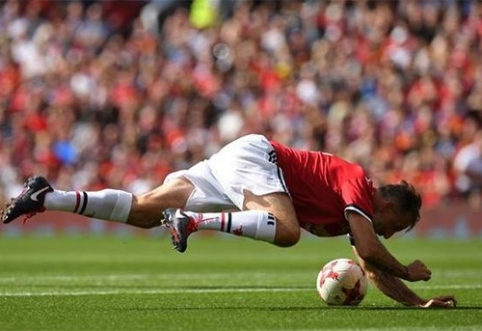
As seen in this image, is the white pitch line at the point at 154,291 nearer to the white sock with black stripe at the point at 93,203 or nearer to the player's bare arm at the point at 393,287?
the white sock with black stripe at the point at 93,203

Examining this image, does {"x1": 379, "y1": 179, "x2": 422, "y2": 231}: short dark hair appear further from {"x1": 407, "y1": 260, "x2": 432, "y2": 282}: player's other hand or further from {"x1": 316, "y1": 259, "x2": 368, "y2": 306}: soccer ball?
{"x1": 316, "y1": 259, "x2": 368, "y2": 306}: soccer ball

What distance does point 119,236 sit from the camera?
24.4m

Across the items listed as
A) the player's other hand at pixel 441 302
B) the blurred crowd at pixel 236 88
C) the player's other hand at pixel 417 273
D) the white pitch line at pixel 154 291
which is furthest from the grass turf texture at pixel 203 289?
the blurred crowd at pixel 236 88

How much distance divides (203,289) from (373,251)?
281 cm

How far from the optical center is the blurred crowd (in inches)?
923

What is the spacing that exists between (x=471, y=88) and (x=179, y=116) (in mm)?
5441

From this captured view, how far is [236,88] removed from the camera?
24766 millimetres

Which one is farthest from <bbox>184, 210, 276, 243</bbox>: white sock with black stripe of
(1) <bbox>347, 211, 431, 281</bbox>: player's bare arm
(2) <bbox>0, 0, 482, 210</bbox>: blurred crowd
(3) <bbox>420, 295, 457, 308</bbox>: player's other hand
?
(2) <bbox>0, 0, 482, 210</bbox>: blurred crowd

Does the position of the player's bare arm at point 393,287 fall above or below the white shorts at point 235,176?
below

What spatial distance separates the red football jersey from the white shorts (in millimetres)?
127

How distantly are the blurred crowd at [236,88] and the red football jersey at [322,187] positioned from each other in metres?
12.8

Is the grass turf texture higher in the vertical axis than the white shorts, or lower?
lower

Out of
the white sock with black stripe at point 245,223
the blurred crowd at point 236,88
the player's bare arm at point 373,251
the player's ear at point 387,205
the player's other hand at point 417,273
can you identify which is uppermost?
the blurred crowd at point 236,88

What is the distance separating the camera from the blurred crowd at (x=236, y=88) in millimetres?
23438
